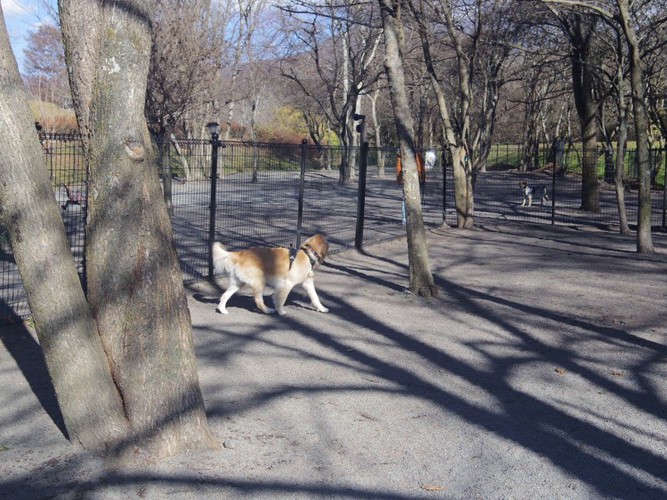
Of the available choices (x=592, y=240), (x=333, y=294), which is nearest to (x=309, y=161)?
(x=333, y=294)

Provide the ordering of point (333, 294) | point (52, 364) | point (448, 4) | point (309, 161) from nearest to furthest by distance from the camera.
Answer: point (52, 364) < point (333, 294) < point (309, 161) < point (448, 4)

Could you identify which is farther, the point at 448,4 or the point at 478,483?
the point at 448,4

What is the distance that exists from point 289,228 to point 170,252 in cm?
945

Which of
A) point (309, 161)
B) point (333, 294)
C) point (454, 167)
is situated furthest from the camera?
point (454, 167)

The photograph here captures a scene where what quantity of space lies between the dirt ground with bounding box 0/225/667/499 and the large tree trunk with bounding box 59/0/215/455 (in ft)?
1.26

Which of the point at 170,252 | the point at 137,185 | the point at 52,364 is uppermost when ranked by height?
the point at 137,185

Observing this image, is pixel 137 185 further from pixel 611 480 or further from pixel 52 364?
pixel 611 480

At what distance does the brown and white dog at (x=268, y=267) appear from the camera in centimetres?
904

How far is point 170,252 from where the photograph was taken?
5.00m

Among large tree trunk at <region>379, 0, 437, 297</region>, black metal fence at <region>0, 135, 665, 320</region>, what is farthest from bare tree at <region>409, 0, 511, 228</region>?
large tree trunk at <region>379, 0, 437, 297</region>

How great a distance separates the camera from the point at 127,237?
4816mm

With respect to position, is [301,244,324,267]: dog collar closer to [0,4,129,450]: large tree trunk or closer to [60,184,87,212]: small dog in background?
[60,184,87,212]: small dog in background

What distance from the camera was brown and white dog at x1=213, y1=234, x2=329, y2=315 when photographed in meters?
9.04

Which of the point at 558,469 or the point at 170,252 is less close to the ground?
the point at 170,252
